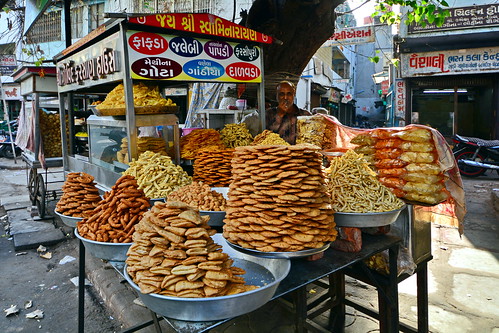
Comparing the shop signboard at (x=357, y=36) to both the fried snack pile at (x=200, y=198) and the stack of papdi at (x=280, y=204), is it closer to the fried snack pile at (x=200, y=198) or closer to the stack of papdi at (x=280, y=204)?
the fried snack pile at (x=200, y=198)

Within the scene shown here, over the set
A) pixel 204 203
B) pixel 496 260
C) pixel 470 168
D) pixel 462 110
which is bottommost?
pixel 496 260

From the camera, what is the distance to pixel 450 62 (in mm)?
11906

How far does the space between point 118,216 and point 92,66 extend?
2.31m

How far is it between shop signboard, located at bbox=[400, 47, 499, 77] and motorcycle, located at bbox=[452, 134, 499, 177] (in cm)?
271

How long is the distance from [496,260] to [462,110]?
10976 mm

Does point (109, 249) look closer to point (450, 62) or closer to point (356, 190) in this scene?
point (356, 190)

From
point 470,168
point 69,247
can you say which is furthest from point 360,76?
point 69,247

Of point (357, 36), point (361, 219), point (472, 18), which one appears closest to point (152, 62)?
point (361, 219)

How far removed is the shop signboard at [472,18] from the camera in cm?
1054

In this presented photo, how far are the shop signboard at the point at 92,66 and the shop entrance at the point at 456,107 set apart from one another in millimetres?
11820

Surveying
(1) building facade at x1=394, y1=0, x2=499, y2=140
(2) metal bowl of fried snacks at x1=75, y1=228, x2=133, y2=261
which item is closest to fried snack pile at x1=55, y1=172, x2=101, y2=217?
(2) metal bowl of fried snacks at x1=75, y1=228, x2=133, y2=261

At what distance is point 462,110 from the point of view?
13.9 metres

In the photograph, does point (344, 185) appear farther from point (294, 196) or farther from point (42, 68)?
point (42, 68)

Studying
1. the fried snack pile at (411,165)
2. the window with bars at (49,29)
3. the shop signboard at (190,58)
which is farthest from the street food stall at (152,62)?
the window with bars at (49,29)
